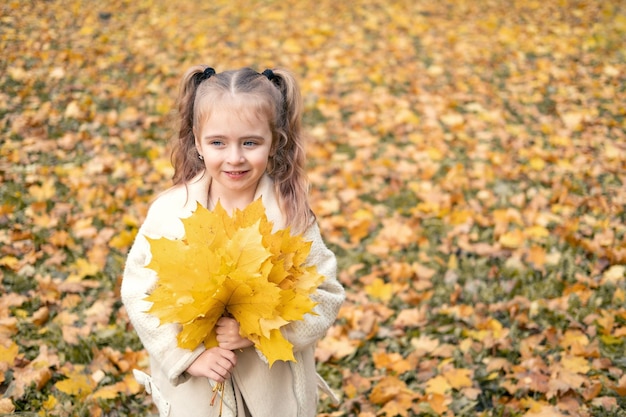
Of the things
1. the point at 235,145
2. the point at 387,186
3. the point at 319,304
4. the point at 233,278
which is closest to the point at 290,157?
the point at 235,145

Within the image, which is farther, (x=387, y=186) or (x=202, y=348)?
(x=387, y=186)

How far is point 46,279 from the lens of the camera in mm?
3154

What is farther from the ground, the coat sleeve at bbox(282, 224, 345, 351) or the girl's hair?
the girl's hair

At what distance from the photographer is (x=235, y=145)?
6.06 feet

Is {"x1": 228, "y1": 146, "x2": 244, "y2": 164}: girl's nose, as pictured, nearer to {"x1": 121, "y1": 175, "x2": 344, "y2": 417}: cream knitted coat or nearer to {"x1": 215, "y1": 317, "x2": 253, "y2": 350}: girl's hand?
{"x1": 121, "y1": 175, "x2": 344, "y2": 417}: cream knitted coat

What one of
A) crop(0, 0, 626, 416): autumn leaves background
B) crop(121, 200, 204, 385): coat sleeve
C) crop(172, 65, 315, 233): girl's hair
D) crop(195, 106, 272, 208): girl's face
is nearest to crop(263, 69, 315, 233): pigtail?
crop(172, 65, 315, 233): girl's hair

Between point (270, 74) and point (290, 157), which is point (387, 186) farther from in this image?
point (270, 74)

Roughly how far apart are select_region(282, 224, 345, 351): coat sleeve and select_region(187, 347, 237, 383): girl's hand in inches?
7.5

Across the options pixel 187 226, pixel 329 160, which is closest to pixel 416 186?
pixel 329 160

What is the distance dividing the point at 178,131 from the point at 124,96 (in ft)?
11.4

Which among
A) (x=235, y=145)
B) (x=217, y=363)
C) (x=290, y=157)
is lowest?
→ (x=217, y=363)

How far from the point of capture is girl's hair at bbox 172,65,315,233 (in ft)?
6.15

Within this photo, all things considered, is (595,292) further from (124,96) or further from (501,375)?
(124,96)

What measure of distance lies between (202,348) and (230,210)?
A: 1.58 ft
